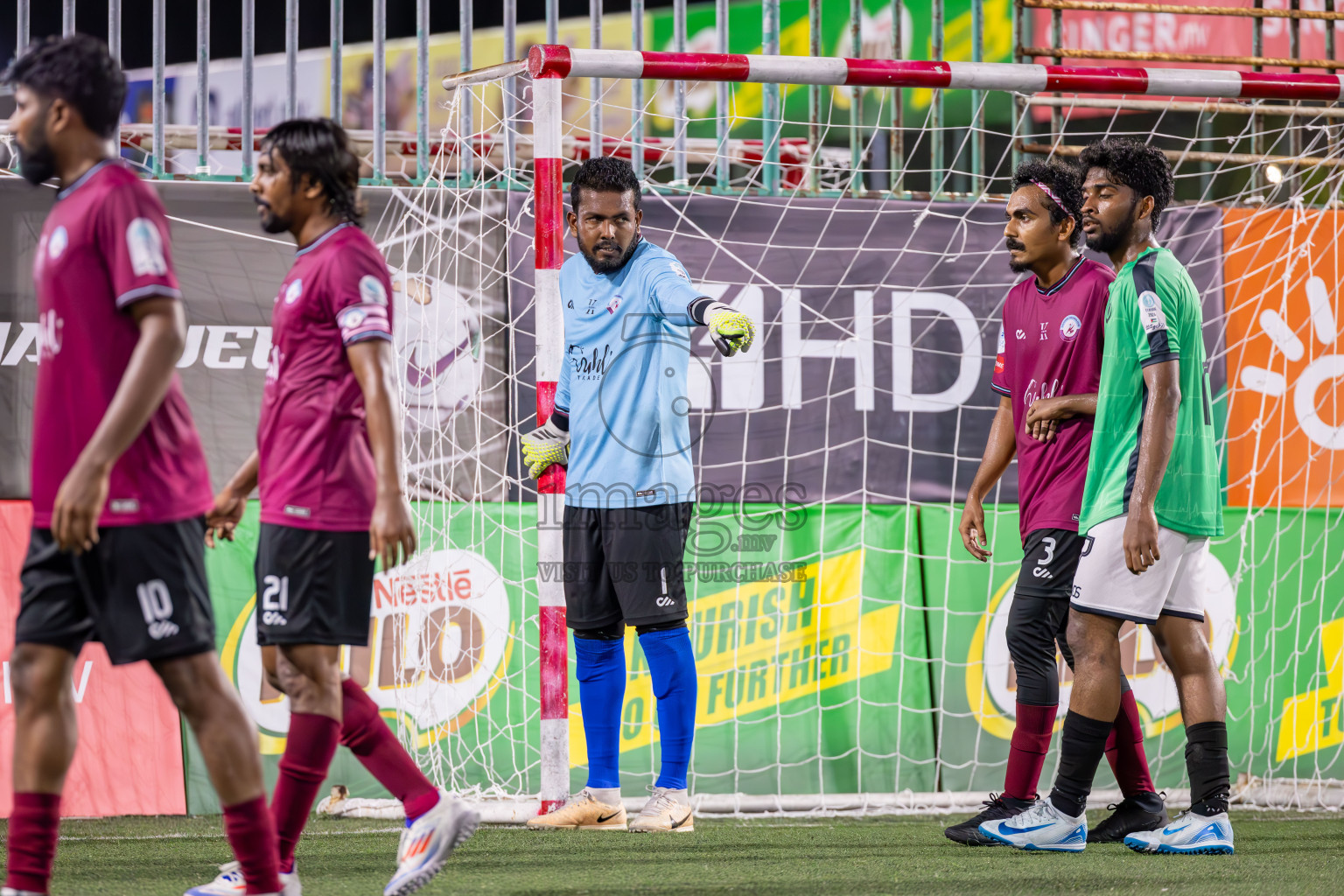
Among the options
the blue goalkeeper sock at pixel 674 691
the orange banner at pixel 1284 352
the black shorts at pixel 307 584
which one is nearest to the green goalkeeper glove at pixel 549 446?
the blue goalkeeper sock at pixel 674 691

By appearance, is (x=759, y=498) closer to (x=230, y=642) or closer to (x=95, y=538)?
(x=230, y=642)

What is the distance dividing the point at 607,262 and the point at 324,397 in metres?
1.61

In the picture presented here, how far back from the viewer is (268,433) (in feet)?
9.33

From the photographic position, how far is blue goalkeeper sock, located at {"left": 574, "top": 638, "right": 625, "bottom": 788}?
427 cm

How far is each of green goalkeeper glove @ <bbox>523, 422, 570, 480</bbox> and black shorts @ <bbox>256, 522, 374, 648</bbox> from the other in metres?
1.61

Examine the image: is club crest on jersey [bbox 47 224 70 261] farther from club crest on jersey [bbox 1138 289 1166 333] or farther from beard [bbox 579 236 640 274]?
club crest on jersey [bbox 1138 289 1166 333]

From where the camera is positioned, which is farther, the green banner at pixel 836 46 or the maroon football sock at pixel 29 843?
the green banner at pixel 836 46

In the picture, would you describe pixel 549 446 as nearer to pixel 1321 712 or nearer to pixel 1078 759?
pixel 1078 759

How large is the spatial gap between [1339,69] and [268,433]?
6.46 m

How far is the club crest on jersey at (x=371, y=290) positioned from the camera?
2783 mm

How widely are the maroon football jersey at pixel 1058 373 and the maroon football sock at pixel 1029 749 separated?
538mm

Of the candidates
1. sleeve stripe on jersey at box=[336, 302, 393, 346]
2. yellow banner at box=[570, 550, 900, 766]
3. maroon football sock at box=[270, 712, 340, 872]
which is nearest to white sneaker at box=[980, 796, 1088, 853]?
yellow banner at box=[570, 550, 900, 766]

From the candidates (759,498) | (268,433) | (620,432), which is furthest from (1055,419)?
(268,433)

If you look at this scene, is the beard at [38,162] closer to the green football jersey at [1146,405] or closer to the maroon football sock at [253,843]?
the maroon football sock at [253,843]
